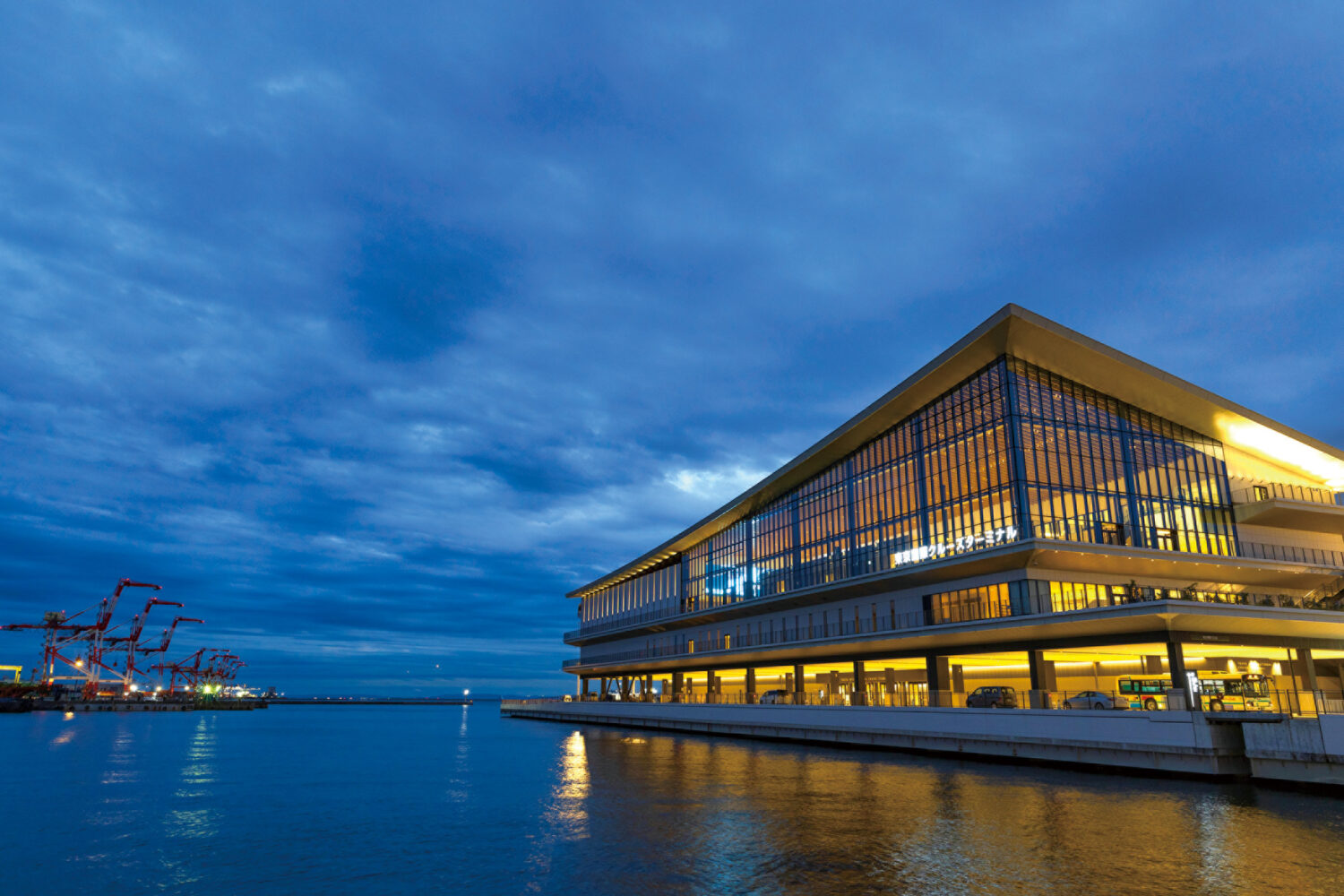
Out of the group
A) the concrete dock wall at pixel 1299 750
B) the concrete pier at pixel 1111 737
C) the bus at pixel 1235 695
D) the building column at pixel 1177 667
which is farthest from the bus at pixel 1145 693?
the concrete dock wall at pixel 1299 750

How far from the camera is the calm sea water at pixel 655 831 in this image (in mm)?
16734

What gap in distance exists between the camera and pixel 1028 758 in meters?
39.3

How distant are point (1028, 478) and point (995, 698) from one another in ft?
40.8

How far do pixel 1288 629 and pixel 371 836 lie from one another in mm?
47624

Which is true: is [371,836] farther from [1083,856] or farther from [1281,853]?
[1281,853]

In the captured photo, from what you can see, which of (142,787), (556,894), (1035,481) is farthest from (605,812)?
(1035,481)

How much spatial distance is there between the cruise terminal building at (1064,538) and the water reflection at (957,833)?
9987 millimetres

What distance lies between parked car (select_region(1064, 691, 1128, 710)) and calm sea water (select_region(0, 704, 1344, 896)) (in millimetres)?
3605

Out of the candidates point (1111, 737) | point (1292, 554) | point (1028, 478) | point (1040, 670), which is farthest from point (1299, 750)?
point (1292, 554)

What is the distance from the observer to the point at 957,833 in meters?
21.2

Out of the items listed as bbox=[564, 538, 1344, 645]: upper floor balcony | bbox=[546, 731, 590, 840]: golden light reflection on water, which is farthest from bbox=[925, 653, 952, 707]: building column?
bbox=[546, 731, 590, 840]: golden light reflection on water

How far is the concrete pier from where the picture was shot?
29.5 metres

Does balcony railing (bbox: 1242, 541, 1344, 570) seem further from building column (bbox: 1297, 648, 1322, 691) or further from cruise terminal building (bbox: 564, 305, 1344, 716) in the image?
building column (bbox: 1297, 648, 1322, 691)

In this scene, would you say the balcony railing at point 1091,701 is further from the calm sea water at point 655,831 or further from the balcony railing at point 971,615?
the balcony railing at point 971,615
